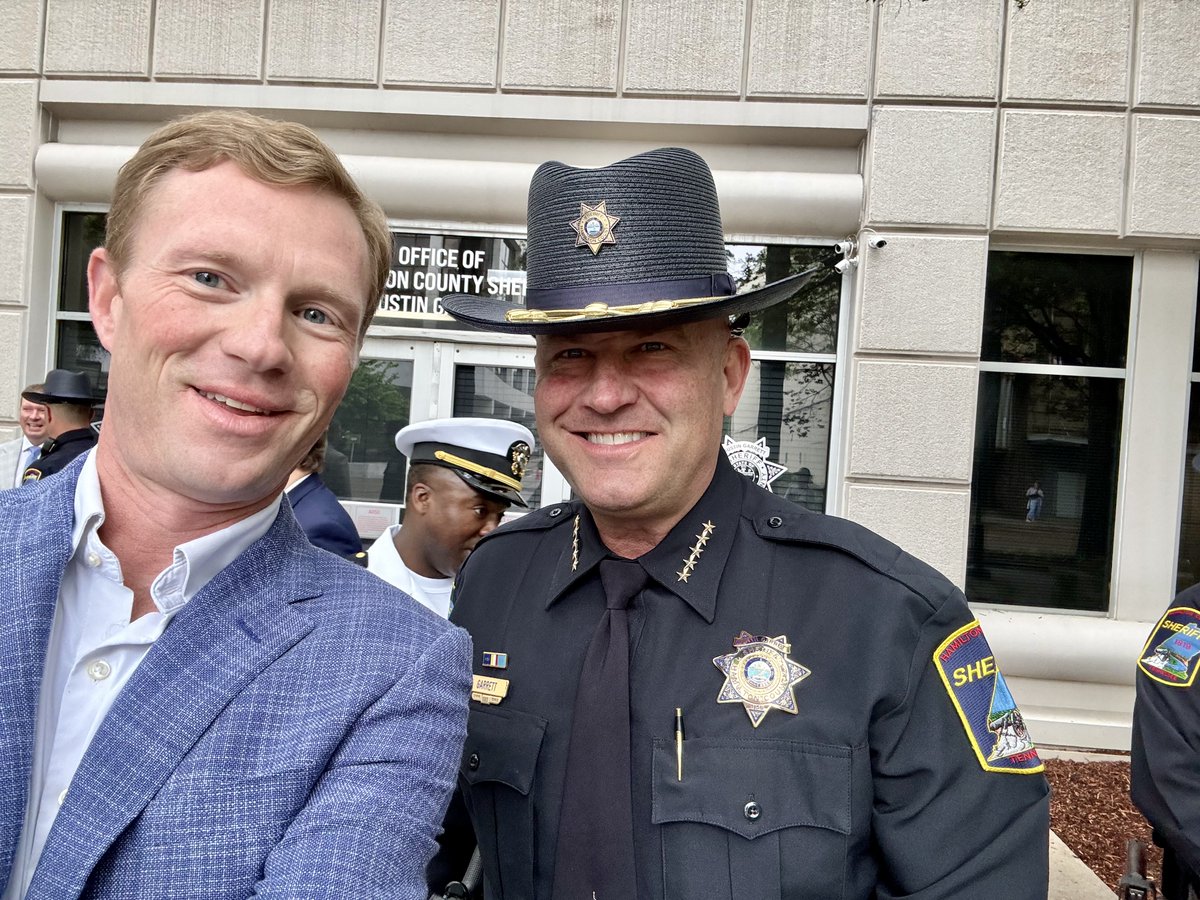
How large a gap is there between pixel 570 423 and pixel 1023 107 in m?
5.88

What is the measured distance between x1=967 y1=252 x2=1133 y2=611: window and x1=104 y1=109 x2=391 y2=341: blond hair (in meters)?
6.23

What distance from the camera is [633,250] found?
1.87 m

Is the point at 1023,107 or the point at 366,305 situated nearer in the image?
the point at 366,305

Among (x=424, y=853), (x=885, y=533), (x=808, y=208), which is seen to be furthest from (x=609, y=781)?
(x=808, y=208)

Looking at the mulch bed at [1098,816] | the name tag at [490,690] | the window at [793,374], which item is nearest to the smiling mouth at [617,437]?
the name tag at [490,690]

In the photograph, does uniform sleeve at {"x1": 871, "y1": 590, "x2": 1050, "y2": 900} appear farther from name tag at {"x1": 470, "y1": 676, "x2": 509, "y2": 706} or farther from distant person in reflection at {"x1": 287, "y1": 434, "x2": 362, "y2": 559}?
distant person in reflection at {"x1": 287, "y1": 434, "x2": 362, "y2": 559}

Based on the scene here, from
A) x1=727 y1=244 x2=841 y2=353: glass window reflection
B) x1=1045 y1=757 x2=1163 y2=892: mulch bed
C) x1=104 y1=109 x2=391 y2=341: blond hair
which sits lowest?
x1=1045 y1=757 x2=1163 y2=892: mulch bed

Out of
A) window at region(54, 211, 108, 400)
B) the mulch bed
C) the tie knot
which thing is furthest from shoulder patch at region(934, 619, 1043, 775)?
window at region(54, 211, 108, 400)

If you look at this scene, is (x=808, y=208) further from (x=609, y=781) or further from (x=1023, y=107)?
(x=609, y=781)

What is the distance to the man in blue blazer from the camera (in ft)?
3.67

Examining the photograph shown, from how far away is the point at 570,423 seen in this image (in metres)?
1.88

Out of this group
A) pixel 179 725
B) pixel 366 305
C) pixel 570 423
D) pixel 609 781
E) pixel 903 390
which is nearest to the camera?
pixel 179 725

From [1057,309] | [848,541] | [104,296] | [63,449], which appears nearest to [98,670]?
[104,296]

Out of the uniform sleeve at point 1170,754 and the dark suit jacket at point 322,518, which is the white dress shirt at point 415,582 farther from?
the uniform sleeve at point 1170,754
